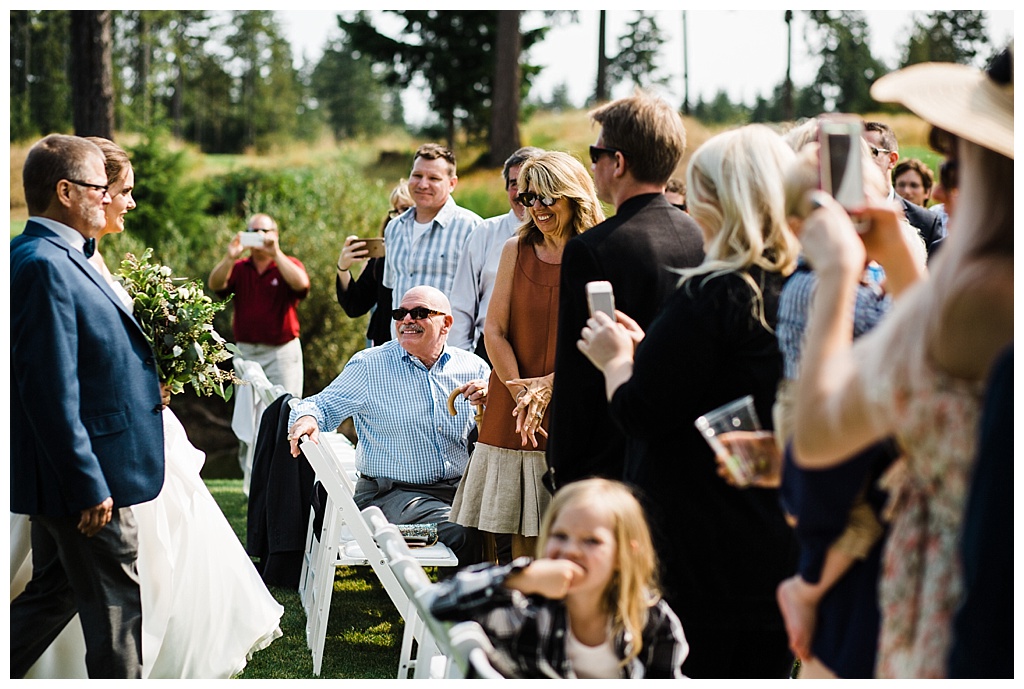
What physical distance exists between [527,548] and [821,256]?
2.52 metres

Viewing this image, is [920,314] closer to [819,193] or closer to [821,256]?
[821,256]

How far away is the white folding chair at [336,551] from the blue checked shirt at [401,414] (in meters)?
0.23

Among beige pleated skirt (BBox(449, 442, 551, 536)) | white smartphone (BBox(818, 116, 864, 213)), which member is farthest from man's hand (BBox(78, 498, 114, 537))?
white smartphone (BBox(818, 116, 864, 213))

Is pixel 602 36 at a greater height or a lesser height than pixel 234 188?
greater

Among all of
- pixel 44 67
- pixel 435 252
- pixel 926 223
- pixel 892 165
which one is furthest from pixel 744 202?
pixel 44 67

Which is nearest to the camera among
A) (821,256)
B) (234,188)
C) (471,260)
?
(821,256)

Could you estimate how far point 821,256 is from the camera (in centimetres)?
173

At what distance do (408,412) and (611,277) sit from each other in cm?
198

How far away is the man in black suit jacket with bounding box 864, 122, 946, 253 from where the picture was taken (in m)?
4.57

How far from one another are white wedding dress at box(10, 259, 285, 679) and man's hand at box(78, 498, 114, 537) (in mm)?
447

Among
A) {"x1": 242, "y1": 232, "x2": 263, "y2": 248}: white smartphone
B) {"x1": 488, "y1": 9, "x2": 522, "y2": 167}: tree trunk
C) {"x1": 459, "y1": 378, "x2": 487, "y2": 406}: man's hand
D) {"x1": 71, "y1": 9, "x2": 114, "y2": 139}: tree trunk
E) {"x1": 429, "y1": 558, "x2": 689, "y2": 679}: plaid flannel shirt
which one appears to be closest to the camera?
{"x1": 429, "y1": 558, "x2": 689, "y2": 679}: plaid flannel shirt

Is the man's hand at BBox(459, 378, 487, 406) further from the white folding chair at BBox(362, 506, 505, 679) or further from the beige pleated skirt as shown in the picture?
the white folding chair at BBox(362, 506, 505, 679)

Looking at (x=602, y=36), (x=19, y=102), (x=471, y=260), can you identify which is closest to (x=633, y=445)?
(x=471, y=260)

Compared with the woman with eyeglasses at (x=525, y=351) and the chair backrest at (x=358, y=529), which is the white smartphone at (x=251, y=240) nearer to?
the chair backrest at (x=358, y=529)
